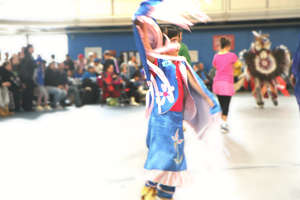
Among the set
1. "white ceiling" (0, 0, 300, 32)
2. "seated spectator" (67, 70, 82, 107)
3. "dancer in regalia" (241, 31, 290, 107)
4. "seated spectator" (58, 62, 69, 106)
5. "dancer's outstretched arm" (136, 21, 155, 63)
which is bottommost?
"seated spectator" (67, 70, 82, 107)

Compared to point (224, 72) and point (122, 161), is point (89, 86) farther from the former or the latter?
point (122, 161)

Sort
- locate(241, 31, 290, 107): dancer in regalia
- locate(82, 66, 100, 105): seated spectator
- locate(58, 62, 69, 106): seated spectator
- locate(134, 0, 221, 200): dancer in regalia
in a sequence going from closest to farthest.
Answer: locate(134, 0, 221, 200): dancer in regalia, locate(241, 31, 290, 107): dancer in regalia, locate(58, 62, 69, 106): seated spectator, locate(82, 66, 100, 105): seated spectator

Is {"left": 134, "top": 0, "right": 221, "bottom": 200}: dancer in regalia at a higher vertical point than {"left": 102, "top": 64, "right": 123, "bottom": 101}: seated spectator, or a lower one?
higher

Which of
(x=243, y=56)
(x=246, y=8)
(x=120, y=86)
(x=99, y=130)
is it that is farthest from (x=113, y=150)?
(x=246, y=8)

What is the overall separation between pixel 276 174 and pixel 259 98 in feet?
16.7

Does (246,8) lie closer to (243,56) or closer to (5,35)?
(243,56)

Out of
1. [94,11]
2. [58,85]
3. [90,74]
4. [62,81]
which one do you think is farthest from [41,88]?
[94,11]

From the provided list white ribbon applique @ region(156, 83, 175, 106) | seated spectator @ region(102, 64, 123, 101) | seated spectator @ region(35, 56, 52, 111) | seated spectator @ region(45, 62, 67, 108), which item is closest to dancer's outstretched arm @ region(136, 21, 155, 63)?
white ribbon applique @ region(156, 83, 175, 106)

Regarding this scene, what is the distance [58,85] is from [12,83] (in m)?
1.41

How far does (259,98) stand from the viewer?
321 inches

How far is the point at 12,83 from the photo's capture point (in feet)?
26.6

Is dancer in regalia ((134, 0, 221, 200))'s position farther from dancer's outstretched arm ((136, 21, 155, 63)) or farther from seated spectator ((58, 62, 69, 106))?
seated spectator ((58, 62, 69, 106))

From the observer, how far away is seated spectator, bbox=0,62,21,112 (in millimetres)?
7910

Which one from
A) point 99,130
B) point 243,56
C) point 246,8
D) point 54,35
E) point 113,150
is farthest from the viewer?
point 54,35
